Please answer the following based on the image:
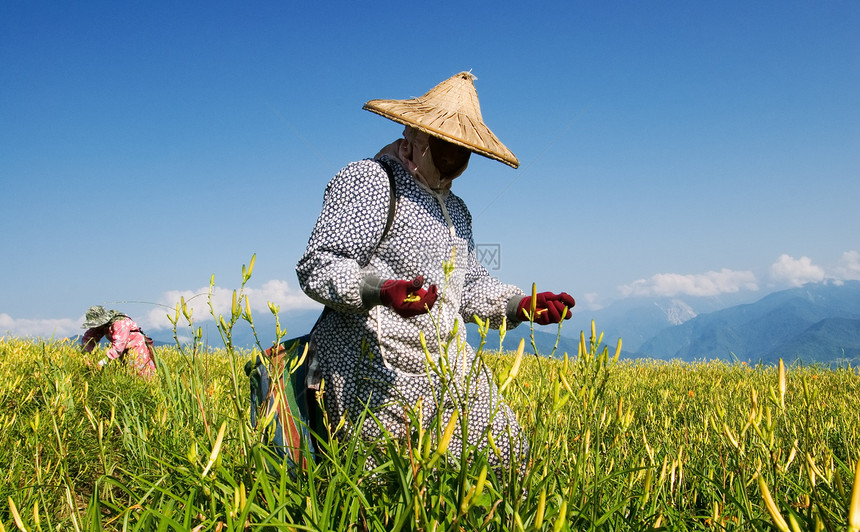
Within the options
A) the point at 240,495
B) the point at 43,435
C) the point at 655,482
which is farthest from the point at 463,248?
the point at 43,435

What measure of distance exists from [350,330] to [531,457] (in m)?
1.32

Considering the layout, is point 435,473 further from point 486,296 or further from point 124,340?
point 124,340

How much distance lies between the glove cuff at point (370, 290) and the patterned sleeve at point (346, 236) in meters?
0.02

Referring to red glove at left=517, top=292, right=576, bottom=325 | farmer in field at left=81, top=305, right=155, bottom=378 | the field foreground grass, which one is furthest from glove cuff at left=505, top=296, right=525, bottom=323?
farmer in field at left=81, top=305, right=155, bottom=378

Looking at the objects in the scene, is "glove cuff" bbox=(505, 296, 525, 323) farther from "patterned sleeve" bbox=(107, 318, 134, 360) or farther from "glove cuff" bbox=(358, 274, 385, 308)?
"patterned sleeve" bbox=(107, 318, 134, 360)

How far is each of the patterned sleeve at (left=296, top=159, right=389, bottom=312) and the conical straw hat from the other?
9.8 inches

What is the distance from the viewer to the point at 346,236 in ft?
7.15

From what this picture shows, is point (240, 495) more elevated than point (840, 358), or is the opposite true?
point (240, 495)

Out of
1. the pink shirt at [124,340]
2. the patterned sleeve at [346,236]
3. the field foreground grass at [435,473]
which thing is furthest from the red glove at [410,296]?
the pink shirt at [124,340]

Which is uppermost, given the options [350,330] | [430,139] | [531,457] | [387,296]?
[430,139]

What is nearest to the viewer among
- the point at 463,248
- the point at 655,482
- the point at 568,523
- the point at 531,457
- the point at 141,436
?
the point at 531,457

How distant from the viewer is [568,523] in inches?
50.7

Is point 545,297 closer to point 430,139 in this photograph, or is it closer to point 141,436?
point 430,139

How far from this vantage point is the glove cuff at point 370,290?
202cm
